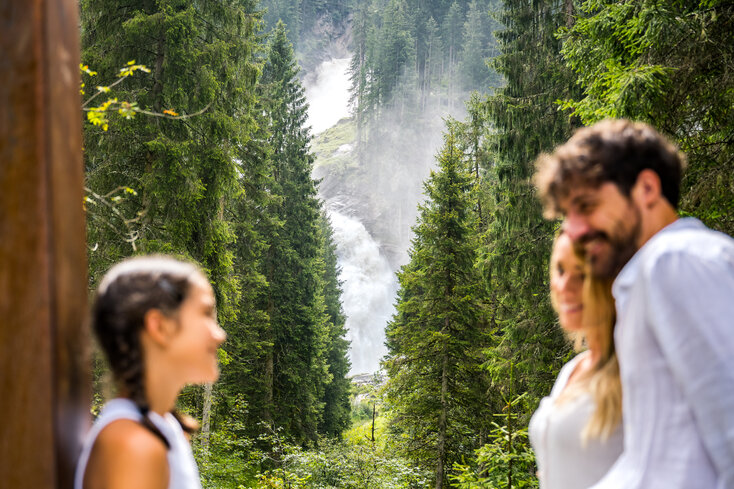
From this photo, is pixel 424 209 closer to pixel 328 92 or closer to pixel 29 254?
pixel 29 254

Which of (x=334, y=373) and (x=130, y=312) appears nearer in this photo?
(x=130, y=312)

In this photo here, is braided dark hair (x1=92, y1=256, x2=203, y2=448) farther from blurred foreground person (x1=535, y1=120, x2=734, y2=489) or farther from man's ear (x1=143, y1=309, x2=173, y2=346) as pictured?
blurred foreground person (x1=535, y1=120, x2=734, y2=489)

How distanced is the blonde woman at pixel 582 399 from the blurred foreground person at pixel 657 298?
0.13 meters

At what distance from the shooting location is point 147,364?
117 centimetres

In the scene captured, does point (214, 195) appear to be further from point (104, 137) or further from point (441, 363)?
point (441, 363)

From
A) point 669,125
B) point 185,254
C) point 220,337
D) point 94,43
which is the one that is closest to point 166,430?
point 220,337

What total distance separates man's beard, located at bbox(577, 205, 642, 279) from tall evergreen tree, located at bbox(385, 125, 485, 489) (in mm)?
11670

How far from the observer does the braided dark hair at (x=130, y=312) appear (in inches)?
44.5

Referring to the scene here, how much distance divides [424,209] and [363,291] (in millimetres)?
36330

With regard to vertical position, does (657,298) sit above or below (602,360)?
above

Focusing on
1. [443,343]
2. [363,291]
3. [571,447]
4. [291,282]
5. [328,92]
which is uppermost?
[328,92]

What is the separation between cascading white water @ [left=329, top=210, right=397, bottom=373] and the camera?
155 feet

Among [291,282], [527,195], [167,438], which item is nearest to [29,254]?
[167,438]

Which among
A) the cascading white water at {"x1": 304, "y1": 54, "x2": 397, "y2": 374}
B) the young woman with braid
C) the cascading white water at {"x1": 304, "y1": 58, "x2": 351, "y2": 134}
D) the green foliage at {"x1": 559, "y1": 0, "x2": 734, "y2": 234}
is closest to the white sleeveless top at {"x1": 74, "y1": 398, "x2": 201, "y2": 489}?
the young woman with braid
